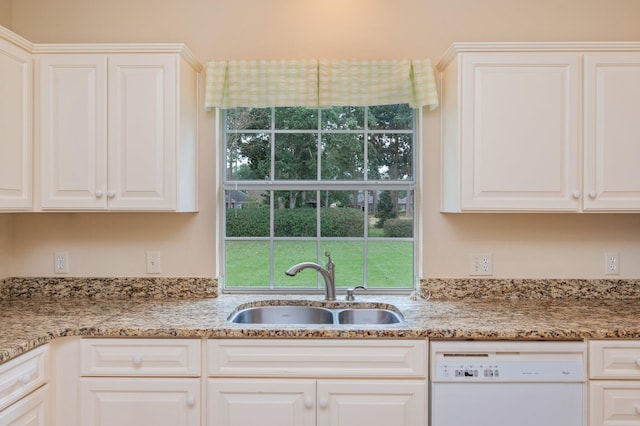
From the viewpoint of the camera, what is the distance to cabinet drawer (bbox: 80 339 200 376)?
179 centimetres

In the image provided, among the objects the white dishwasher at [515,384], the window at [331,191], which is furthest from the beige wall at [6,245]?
the white dishwasher at [515,384]

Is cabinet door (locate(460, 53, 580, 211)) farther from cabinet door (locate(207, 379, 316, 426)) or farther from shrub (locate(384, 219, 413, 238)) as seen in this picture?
cabinet door (locate(207, 379, 316, 426))

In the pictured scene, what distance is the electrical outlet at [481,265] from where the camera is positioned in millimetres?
2379

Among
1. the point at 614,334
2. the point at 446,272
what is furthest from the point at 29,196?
the point at 614,334

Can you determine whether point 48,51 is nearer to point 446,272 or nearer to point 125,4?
point 125,4

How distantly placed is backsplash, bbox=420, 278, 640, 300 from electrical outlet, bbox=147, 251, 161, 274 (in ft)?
4.79

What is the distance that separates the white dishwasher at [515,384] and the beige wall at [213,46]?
681 millimetres

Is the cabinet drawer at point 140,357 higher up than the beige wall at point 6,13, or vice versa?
the beige wall at point 6,13

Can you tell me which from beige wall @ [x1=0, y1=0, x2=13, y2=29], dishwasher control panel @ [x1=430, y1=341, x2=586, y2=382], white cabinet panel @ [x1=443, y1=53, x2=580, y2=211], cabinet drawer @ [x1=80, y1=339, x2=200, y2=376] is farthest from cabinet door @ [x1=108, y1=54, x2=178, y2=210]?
dishwasher control panel @ [x1=430, y1=341, x2=586, y2=382]

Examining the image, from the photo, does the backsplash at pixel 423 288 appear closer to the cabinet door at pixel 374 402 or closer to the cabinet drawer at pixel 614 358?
the cabinet drawer at pixel 614 358

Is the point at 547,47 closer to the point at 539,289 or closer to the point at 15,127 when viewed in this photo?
the point at 539,289

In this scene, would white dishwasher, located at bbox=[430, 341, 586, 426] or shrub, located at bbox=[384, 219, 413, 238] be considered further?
shrub, located at bbox=[384, 219, 413, 238]

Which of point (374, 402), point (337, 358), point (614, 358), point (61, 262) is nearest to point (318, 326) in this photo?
point (337, 358)

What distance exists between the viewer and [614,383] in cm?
177
